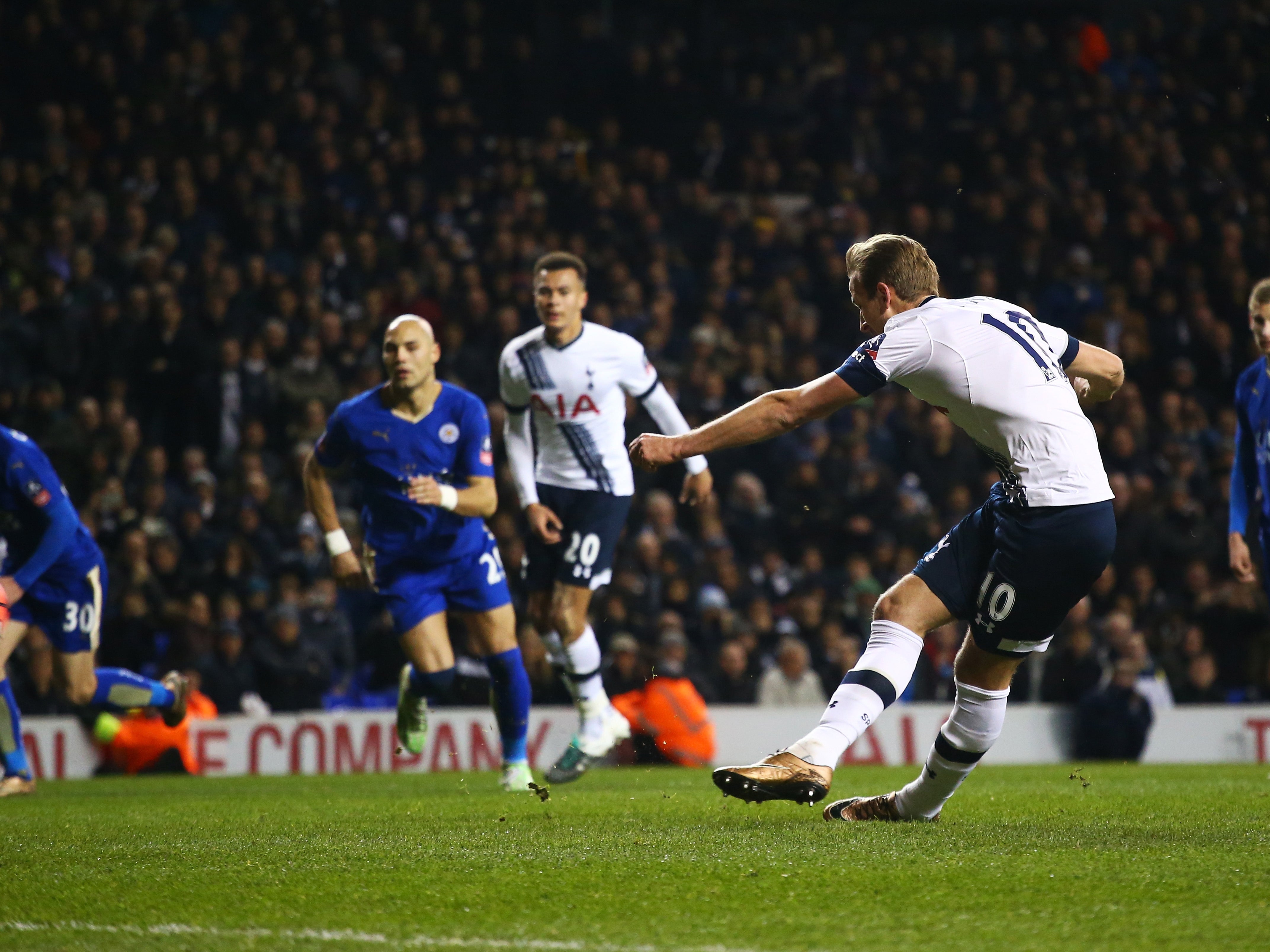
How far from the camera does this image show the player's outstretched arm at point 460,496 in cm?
745

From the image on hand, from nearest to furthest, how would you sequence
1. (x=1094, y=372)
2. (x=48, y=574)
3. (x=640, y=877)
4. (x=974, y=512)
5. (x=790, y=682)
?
(x=640, y=877)
(x=974, y=512)
(x=1094, y=372)
(x=48, y=574)
(x=790, y=682)

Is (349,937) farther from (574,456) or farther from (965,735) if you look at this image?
(574,456)

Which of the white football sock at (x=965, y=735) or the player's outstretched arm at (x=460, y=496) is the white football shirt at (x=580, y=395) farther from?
the white football sock at (x=965, y=735)

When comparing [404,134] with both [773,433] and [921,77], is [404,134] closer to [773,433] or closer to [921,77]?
[921,77]

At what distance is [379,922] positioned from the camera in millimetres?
3646

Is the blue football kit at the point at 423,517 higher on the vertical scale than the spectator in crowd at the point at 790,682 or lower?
higher

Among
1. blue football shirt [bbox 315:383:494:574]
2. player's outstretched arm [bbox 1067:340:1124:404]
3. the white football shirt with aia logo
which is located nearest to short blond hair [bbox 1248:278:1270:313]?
player's outstretched arm [bbox 1067:340:1124:404]

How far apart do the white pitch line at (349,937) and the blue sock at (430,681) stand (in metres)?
4.12

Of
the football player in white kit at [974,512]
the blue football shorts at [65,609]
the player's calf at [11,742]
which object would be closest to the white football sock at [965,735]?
the football player in white kit at [974,512]

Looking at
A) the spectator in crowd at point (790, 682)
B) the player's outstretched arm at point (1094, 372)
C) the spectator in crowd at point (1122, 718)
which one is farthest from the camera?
the spectator in crowd at point (790, 682)

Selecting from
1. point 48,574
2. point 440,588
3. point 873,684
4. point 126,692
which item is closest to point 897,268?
point 873,684

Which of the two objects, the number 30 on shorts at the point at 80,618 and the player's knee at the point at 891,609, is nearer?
the player's knee at the point at 891,609

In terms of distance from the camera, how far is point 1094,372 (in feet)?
18.1

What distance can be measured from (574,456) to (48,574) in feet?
10.1
